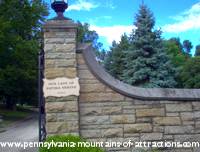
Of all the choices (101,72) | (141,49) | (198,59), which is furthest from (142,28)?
(101,72)

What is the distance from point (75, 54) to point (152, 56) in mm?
16684

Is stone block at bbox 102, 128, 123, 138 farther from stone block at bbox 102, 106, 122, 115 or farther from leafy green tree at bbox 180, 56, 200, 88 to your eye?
leafy green tree at bbox 180, 56, 200, 88

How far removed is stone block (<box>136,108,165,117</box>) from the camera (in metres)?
7.84

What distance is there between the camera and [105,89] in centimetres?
782

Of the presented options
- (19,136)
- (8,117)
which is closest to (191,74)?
(8,117)

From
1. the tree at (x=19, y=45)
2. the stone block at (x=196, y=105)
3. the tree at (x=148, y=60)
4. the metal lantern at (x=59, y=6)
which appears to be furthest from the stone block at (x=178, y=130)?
the tree at (x=19, y=45)

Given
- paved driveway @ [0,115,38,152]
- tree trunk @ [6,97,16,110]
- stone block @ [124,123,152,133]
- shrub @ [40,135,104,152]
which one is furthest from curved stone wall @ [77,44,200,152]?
tree trunk @ [6,97,16,110]

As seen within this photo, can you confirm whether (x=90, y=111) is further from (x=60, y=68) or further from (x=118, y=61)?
(x=118, y=61)

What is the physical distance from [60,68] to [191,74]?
28.1m

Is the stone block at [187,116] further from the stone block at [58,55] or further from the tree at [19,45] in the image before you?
the tree at [19,45]

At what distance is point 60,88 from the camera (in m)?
7.67

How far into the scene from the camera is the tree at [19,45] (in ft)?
103

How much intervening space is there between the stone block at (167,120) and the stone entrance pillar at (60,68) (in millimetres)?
1644

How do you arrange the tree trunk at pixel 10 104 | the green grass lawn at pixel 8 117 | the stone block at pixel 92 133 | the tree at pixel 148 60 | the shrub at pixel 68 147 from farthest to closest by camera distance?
the tree trunk at pixel 10 104, the green grass lawn at pixel 8 117, the tree at pixel 148 60, the stone block at pixel 92 133, the shrub at pixel 68 147
